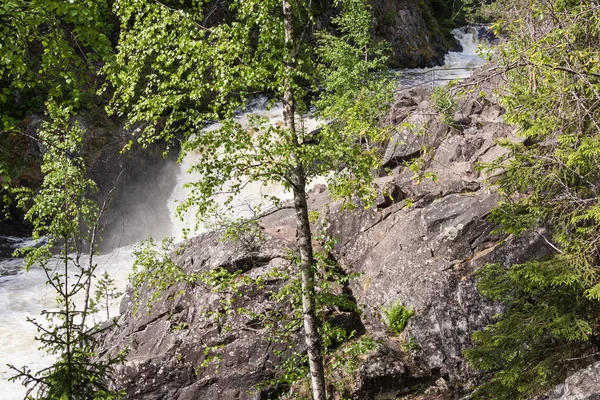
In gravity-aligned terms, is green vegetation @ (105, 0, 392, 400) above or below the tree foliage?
above

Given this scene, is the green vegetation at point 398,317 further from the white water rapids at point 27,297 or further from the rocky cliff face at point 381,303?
the white water rapids at point 27,297

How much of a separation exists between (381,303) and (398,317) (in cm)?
61

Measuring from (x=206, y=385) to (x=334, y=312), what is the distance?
293 cm

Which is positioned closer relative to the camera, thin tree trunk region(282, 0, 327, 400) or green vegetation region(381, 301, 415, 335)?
thin tree trunk region(282, 0, 327, 400)

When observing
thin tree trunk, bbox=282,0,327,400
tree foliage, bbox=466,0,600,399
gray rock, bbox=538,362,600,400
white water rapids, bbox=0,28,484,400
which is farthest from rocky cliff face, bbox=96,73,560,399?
gray rock, bbox=538,362,600,400

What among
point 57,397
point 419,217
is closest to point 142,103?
point 57,397

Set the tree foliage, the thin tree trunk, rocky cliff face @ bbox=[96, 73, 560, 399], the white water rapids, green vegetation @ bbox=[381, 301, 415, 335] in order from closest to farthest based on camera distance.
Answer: the tree foliage < the thin tree trunk < rocky cliff face @ bbox=[96, 73, 560, 399] < green vegetation @ bbox=[381, 301, 415, 335] < the white water rapids

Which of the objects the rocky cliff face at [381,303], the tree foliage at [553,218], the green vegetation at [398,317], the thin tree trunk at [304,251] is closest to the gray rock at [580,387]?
the tree foliage at [553,218]

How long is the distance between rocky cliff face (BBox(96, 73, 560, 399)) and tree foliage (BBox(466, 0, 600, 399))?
2.09 metres

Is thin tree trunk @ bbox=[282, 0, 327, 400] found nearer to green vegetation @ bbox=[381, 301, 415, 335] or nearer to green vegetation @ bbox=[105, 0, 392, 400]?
green vegetation @ bbox=[105, 0, 392, 400]

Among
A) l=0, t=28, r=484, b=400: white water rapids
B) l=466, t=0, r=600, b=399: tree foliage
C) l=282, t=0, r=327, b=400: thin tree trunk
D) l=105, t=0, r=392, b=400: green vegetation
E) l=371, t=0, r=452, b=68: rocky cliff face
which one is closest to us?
l=466, t=0, r=600, b=399: tree foliage

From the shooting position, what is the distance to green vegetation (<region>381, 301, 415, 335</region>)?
1020 centimetres

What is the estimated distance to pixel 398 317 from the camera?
33.7 feet

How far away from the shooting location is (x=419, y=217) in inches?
452
